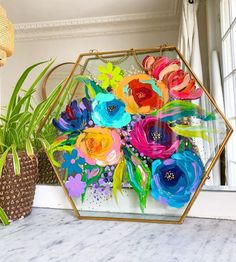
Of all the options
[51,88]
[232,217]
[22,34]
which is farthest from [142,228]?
[22,34]

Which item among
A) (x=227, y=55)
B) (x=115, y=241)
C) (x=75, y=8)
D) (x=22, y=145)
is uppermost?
(x=75, y=8)

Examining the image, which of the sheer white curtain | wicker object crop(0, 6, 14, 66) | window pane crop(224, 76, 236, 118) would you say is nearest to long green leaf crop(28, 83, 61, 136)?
wicker object crop(0, 6, 14, 66)

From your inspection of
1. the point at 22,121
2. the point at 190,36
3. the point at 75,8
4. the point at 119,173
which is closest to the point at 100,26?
the point at 75,8

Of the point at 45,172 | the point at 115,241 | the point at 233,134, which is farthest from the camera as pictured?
the point at 45,172

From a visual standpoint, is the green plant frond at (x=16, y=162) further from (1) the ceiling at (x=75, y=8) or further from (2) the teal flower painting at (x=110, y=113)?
(1) the ceiling at (x=75, y=8)

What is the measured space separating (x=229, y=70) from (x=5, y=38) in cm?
73

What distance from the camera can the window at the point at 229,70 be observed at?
0.77 meters

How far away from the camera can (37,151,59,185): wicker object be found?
898mm

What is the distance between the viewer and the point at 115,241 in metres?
0.57

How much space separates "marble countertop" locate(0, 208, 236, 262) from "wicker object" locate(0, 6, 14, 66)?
1.80 ft

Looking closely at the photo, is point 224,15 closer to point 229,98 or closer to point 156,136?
point 229,98

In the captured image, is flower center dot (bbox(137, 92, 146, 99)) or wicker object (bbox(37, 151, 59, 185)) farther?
wicker object (bbox(37, 151, 59, 185))

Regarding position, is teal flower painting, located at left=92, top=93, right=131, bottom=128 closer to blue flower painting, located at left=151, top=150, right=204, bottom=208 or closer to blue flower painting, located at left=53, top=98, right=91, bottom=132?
blue flower painting, located at left=53, top=98, right=91, bottom=132

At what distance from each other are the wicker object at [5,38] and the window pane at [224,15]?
705 millimetres
